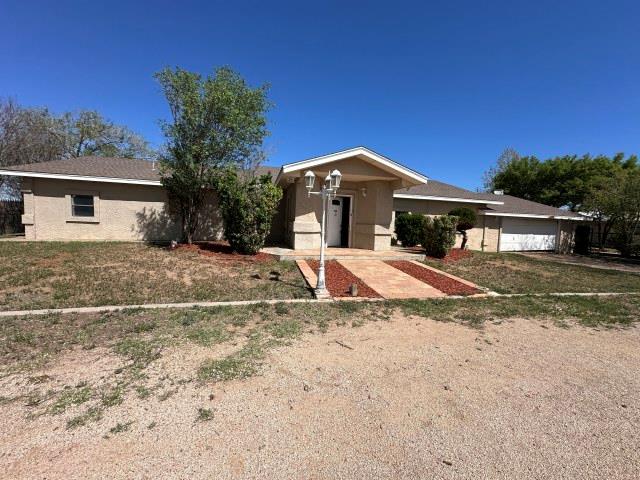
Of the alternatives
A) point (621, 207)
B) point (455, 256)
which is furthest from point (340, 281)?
point (621, 207)

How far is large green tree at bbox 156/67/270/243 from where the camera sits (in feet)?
34.8

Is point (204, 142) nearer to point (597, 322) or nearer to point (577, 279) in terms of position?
point (597, 322)

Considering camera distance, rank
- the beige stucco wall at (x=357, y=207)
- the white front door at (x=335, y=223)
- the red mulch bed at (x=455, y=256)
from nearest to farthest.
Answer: the beige stucco wall at (x=357, y=207)
the red mulch bed at (x=455, y=256)
the white front door at (x=335, y=223)

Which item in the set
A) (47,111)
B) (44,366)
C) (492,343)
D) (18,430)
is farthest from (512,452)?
(47,111)

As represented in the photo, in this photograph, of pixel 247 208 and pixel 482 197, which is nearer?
pixel 247 208

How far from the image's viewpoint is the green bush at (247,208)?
1018 cm

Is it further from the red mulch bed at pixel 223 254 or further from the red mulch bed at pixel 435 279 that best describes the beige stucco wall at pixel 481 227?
the red mulch bed at pixel 223 254

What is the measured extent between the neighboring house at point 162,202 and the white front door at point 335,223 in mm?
42

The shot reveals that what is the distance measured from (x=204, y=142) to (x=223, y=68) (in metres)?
2.67

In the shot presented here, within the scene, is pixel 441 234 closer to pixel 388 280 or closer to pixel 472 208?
pixel 388 280

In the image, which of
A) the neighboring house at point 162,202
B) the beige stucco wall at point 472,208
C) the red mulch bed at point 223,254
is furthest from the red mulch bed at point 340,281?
the beige stucco wall at point 472,208

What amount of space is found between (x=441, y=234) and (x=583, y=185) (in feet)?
94.6

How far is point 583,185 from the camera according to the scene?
1207 inches

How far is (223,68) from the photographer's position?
35.9ft
